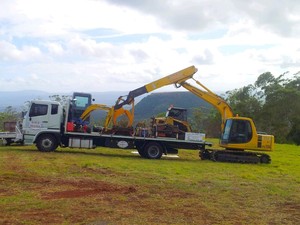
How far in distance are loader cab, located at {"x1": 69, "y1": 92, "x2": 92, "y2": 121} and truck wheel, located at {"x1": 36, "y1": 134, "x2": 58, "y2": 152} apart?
1489 mm

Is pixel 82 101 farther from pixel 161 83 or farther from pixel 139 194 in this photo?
pixel 139 194

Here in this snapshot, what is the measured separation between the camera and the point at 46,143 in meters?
22.0

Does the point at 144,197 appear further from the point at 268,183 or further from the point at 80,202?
the point at 268,183

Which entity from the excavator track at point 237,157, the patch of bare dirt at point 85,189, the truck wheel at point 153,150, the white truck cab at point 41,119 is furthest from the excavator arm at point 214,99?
the patch of bare dirt at point 85,189

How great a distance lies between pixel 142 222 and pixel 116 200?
85.9 inches

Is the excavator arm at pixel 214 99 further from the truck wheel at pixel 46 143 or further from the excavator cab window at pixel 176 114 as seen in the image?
the truck wheel at pixel 46 143

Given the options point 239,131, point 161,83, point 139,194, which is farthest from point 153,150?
point 139,194

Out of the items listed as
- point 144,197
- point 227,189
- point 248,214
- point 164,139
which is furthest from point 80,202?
point 164,139

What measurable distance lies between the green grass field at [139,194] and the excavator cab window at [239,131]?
4.42m

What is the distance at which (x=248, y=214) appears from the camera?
9781 millimetres

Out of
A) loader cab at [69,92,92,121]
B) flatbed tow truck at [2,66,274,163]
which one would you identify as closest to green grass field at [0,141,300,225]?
flatbed tow truck at [2,66,274,163]

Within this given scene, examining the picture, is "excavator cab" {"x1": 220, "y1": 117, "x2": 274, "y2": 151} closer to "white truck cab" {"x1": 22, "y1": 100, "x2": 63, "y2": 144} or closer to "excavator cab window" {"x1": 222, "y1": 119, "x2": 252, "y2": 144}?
"excavator cab window" {"x1": 222, "y1": 119, "x2": 252, "y2": 144}

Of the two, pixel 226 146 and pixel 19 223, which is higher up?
pixel 226 146

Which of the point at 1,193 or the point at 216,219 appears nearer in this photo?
the point at 216,219
